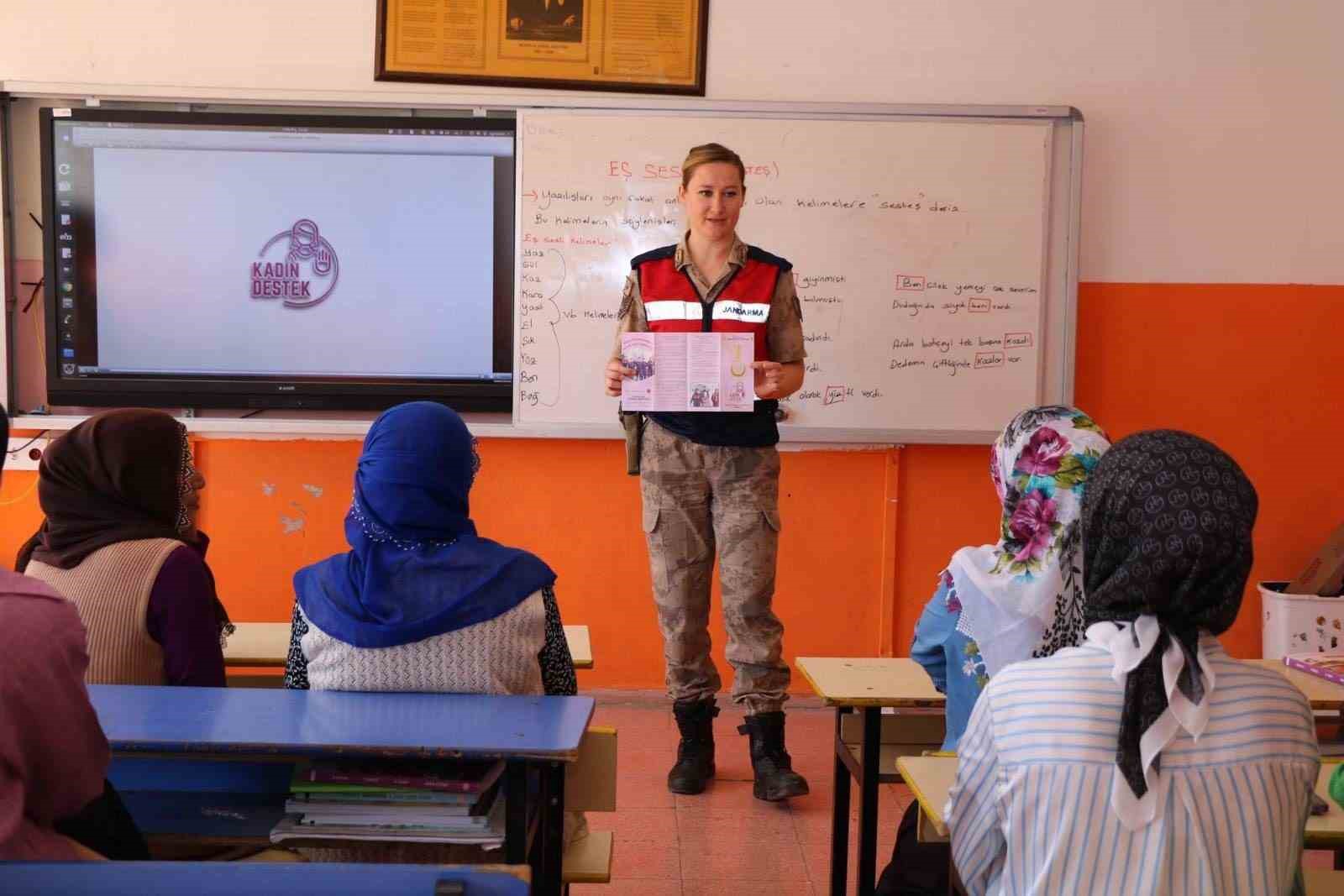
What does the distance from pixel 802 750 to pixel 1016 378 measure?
150 centimetres

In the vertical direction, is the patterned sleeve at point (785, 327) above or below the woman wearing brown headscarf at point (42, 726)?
above

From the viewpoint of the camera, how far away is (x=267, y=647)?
2832mm

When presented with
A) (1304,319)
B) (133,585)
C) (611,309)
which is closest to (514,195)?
(611,309)

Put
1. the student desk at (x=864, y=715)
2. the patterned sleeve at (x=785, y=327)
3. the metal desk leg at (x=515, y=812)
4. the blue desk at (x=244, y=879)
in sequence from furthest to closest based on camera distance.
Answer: the patterned sleeve at (x=785, y=327), the student desk at (x=864, y=715), the metal desk leg at (x=515, y=812), the blue desk at (x=244, y=879)

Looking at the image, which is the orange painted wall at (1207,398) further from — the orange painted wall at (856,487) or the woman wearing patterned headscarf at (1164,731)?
the woman wearing patterned headscarf at (1164,731)

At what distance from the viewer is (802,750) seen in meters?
4.19

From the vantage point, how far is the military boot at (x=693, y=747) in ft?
12.0

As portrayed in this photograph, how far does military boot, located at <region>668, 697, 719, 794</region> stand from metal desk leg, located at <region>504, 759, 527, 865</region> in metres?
1.78

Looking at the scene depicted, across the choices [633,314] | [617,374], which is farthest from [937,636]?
[633,314]

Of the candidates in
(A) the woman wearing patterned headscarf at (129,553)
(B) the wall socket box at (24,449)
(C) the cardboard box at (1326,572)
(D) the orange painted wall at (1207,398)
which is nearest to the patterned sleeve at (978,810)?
(A) the woman wearing patterned headscarf at (129,553)

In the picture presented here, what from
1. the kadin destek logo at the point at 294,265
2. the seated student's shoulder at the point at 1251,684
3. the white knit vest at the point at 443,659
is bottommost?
the white knit vest at the point at 443,659

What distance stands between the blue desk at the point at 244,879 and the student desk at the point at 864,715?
108cm

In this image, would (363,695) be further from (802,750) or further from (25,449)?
(25,449)

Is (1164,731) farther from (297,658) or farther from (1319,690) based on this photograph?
(297,658)
